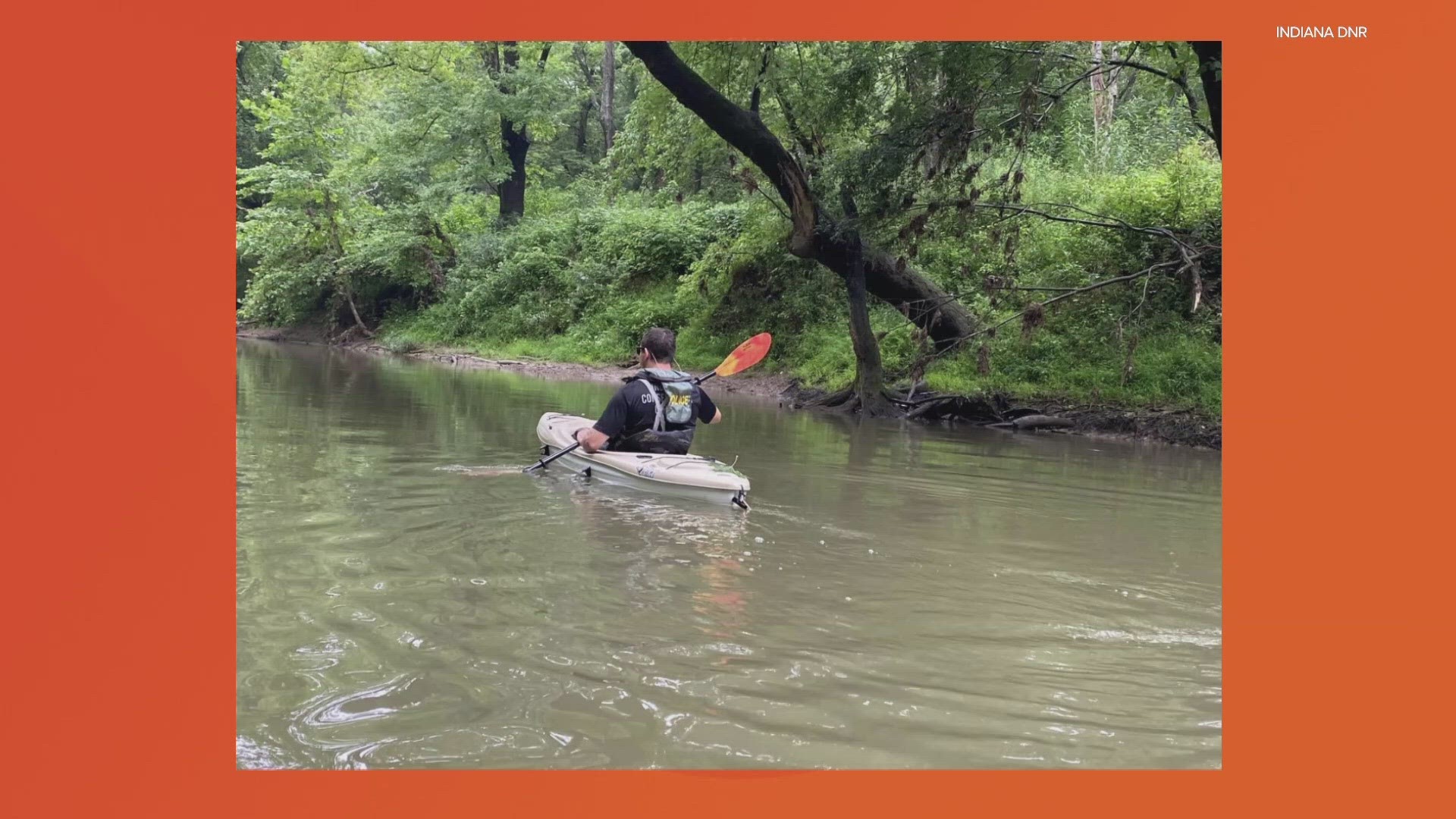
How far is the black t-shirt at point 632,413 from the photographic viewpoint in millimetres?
6723

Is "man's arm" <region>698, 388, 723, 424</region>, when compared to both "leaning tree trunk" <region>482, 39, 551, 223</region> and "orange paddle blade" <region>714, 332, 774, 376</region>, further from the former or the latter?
"leaning tree trunk" <region>482, 39, 551, 223</region>

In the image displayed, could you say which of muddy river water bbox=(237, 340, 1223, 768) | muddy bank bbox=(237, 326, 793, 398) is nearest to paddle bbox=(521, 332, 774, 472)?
muddy river water bbox=(237, 340, 1223, 768)

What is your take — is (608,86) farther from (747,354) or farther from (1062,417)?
(747,354)

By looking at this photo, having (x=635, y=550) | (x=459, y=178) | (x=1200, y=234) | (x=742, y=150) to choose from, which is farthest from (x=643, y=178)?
(x=635, y=550)

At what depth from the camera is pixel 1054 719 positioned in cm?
296

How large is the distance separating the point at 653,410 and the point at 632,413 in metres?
0.14

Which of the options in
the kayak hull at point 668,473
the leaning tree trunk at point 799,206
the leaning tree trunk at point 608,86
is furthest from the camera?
the leaning tree trunk at point 608,86

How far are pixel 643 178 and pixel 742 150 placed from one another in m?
16.0

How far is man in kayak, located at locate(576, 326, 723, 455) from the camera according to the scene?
22.1ft

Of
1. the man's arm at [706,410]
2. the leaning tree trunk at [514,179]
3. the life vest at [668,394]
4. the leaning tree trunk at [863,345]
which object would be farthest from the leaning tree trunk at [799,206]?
the leaning tree trunk at [514,179]

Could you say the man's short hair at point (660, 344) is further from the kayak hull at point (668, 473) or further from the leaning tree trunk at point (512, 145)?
the leaning tree trunk at point (512, 145)

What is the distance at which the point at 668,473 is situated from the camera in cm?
648

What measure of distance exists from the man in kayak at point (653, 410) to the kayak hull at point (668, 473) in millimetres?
154

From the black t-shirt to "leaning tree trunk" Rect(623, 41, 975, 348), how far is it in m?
4.63
